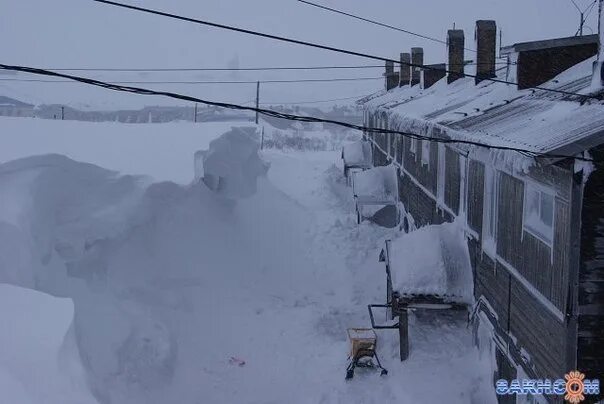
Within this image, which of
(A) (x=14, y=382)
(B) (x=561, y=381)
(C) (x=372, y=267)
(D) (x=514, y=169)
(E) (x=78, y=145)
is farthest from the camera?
(C) (x=372, y=267)

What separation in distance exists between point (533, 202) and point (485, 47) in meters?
9.77

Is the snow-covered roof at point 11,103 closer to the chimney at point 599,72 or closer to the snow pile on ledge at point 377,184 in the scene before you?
the snow pile on ledge at point 377,184

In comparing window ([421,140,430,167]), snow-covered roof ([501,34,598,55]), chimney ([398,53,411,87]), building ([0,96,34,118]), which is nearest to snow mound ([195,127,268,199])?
window ([421,140,430,167])

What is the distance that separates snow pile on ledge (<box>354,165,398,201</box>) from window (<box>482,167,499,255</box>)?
35.7 feet

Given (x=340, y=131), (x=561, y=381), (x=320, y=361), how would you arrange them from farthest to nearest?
(x=340, y=131) < (x=320, y=361) < (x=561, y=381)

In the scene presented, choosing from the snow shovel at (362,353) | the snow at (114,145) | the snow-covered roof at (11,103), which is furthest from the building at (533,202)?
the snow-covered roof at (11,103)

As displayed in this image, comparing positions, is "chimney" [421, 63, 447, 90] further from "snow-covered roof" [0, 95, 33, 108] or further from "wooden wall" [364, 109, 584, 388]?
"snow-covered roof" [0, 95, 33, 108]

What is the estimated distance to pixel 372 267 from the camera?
17.6 m

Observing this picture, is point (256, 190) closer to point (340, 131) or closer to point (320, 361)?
point (320, 361)

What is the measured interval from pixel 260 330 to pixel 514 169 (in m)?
7.74

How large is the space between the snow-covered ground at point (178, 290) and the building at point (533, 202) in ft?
6.69

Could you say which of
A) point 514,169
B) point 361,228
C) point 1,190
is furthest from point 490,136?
point 361,228

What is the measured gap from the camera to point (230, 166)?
65.8ft

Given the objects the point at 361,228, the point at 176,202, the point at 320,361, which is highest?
the point at 176,202
